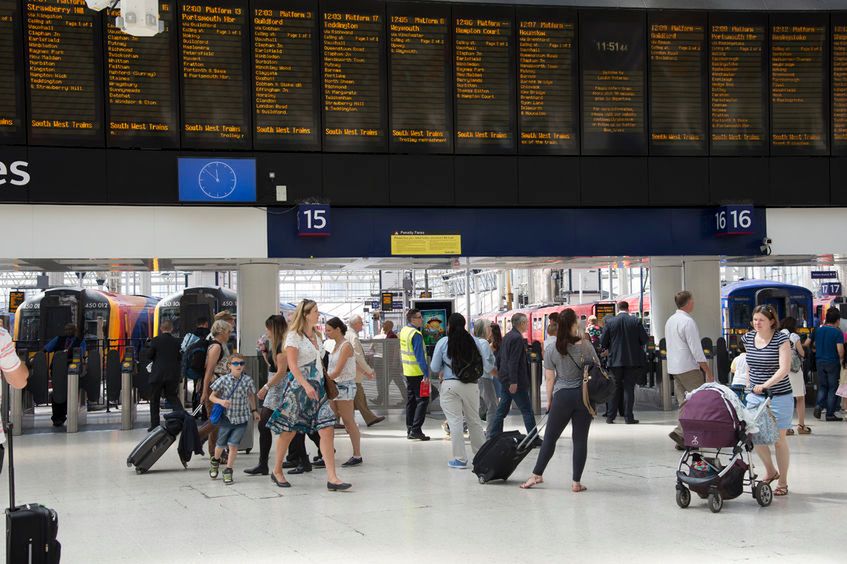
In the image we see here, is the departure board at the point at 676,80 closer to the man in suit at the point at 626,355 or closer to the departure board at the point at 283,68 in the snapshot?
the man in suit at the point at 626,355

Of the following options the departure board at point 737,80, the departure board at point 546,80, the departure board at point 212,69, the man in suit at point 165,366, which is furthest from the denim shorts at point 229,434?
the departure board at point 737,80

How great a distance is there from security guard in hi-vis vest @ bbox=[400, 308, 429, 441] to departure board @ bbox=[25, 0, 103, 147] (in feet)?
14.9

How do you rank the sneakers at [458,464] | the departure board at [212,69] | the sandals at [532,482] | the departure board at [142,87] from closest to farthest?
the sandals at [532,482], the sneakers at [458,464], the departure board at [142,87], the departure board at [212,69]

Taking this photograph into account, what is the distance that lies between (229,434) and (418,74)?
547cm

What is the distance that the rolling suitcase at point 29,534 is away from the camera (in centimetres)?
514

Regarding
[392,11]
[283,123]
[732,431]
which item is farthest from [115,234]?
[732,431]

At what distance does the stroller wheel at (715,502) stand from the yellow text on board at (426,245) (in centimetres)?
636

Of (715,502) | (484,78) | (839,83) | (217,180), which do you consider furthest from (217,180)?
(839,83)

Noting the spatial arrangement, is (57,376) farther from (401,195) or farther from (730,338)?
(730,338)

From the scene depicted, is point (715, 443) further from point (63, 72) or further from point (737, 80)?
point (63, 72)

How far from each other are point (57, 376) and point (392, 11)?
7261 mm

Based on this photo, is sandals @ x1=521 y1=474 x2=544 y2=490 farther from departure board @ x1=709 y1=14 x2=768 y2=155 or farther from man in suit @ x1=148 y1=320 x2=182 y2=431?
departure board @ x1=709 y1=14 x2=768 y2=155

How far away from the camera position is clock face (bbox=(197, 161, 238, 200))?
12.4 metres

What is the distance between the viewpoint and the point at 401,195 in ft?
42.6
